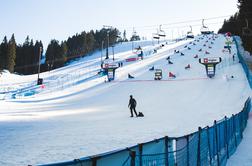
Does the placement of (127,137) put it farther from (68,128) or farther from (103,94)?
(103,94)

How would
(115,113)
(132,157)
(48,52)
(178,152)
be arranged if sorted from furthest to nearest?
(48,52)
(115,113)
(178,152)
(132,157)

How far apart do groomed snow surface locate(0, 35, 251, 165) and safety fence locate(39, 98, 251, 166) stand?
3725 millimetres

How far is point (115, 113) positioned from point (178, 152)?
1868 centimetres

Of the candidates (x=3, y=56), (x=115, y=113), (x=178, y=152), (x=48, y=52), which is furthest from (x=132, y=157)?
(x=48, y=52)

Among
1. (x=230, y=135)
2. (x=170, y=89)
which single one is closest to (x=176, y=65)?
(x=170, y=89)

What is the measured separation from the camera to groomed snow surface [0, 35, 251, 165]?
40.1 ft

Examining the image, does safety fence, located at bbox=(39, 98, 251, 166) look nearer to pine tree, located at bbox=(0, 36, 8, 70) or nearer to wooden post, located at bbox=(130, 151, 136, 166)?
wooden post, located at bbox=(130, 151, 136, 166)

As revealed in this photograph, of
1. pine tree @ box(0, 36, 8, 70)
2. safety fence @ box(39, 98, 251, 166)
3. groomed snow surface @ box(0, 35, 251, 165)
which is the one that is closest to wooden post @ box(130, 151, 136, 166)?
safety fence @ box(39, 98, 251, 166)

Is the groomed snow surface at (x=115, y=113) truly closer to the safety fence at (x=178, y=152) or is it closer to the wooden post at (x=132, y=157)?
the safety fence at (x=178, y=152)

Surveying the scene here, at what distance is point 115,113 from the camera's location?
2488 cm

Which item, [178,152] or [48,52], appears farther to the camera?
[48,52]

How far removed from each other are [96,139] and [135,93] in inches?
978

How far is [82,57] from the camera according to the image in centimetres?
13612

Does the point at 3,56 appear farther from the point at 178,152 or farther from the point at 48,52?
the point at 178,152
